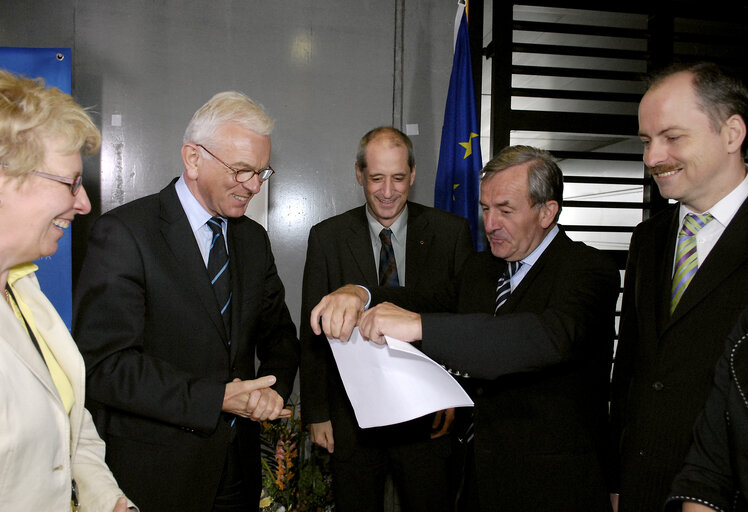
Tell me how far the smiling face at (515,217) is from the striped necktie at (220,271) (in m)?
0.90

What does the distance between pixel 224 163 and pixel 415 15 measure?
2.50m

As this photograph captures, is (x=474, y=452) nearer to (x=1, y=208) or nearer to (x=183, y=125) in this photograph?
(x=1, y=208)

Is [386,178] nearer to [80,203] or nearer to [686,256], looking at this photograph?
[686,256]

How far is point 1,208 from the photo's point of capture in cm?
112

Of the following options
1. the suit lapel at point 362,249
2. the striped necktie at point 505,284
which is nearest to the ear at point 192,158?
the suit lapel at point 362,249

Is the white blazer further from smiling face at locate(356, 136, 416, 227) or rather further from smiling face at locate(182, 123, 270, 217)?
smiling face at locate(356, 136, 416, 227)

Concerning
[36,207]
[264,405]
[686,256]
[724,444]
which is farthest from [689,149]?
[36,207]

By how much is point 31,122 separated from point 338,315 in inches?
33.0

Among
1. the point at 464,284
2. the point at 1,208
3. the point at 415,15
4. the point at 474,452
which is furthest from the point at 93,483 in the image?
the point at 415,15

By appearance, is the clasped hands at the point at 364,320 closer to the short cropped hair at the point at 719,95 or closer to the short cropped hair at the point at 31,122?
the short cropped hair at the point at 31,122

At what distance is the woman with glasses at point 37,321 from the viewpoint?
1.06m

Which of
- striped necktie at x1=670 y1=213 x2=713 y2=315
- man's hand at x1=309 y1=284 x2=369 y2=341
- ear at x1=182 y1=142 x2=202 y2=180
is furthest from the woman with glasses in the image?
striped necktie at x1=670 y1=213 x2=713 y2=315

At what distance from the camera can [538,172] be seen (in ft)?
6.11

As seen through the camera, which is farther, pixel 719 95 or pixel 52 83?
pixel 52 83
